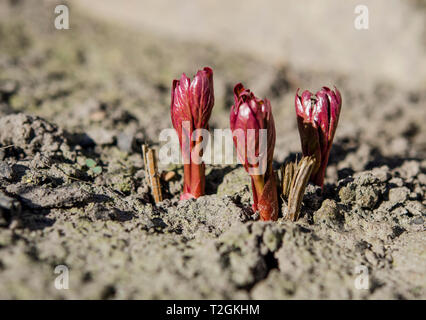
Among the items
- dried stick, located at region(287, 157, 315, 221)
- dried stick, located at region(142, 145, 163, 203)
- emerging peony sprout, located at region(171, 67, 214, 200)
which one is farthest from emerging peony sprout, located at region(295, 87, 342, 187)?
dried stick, located at region(142, 145, 163, 203)

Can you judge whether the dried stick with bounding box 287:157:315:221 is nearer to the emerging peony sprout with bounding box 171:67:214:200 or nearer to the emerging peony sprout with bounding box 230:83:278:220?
→ the emerging peony sprout with bounding box 230:83:278:220

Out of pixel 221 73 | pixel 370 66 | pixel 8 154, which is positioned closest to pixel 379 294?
pixel 8 154

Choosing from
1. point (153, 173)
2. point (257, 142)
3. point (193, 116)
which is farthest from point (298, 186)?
point (153, 173)

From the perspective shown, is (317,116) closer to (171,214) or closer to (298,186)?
(298,186)

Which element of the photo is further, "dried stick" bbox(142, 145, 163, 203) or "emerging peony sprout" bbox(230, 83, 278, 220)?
"dried stick" bbox(142, 145, 163, 203)

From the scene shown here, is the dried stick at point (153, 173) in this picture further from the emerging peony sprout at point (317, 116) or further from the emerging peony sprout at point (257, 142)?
the emerging peony sprout at point (317, 116)

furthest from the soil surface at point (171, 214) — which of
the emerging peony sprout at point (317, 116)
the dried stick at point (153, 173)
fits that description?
the emerging peony sprout at point (317, 116)
